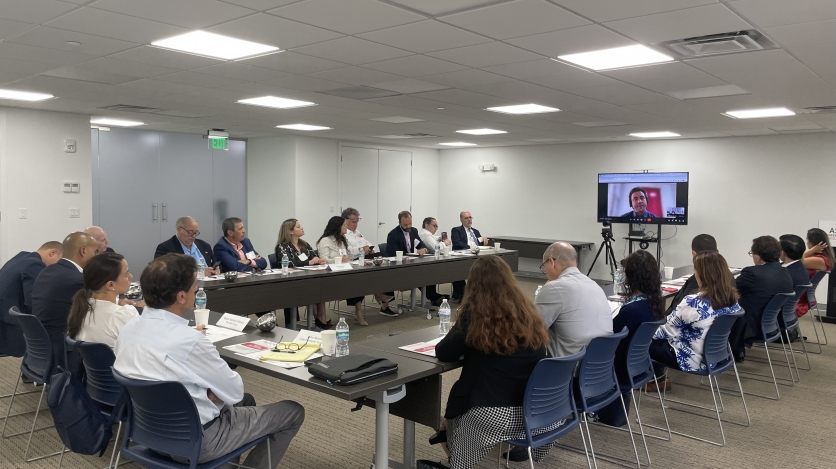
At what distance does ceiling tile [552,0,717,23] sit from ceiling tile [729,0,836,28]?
19 cm

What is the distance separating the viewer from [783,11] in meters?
2.97

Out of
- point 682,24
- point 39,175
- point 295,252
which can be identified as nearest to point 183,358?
point 682,24

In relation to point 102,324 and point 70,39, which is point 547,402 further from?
point 70,39

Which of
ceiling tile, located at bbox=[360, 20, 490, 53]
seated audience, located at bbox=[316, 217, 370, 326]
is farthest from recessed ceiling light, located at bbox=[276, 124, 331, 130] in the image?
ceiling tile, located at bbox=[360, 20, 490, 53]

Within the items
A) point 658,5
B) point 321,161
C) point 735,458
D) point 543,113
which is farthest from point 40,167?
point 735,458

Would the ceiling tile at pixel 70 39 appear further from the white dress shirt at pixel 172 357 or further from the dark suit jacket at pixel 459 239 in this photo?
the dark suit jacket at pixel 459 239

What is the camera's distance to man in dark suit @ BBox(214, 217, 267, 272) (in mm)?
6098

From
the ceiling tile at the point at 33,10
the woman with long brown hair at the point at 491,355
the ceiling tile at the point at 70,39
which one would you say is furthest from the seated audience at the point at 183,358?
the ceiling tile at the point at 70,39

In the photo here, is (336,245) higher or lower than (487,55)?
lower

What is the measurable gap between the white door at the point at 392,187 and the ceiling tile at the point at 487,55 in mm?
7689

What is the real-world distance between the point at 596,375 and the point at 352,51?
2.43 metres

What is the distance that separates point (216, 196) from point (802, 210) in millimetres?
9265

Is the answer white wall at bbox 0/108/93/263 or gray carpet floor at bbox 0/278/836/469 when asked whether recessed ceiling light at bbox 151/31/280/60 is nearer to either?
gray carpet floor at bbox 0/278/836/469

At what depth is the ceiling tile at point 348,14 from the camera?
3.00 metres
